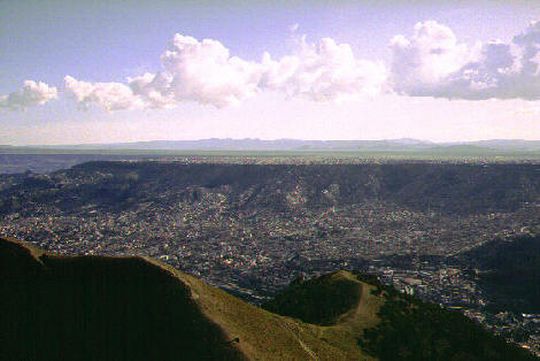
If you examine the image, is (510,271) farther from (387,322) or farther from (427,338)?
(387,322)

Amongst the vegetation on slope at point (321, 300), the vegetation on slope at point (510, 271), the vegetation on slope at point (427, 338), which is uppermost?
the vegetation on slope at point (321, 300)

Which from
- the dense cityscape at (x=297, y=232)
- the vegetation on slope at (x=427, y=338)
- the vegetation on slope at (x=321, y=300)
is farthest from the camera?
the dense cityscape at (x=297, y=232)

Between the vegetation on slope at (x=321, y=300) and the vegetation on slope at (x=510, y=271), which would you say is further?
the vegetation on slope at (x=510, y=271)

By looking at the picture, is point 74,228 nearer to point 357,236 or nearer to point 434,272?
point 357,236

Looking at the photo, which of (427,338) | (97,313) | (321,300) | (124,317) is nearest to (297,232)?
(321,300)

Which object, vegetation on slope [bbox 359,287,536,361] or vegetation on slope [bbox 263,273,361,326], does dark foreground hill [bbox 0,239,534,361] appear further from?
vegetation on slope [bbox 263,273,361,326]

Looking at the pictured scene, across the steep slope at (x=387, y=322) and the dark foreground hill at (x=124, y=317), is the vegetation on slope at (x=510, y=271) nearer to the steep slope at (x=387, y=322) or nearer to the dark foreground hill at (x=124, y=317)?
the steep slope at (x=387, y=322)

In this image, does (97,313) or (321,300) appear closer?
(97,313)

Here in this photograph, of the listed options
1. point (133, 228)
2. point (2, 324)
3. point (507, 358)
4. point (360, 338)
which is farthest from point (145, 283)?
point (133, 228)

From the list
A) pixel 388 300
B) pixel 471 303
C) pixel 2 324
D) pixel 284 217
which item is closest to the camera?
pixel 2 324

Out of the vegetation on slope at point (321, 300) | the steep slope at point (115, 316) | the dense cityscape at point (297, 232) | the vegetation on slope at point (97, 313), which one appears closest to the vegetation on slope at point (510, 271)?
the dense cityscape at point (297, 232)

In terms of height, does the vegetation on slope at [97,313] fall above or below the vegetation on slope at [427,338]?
above
